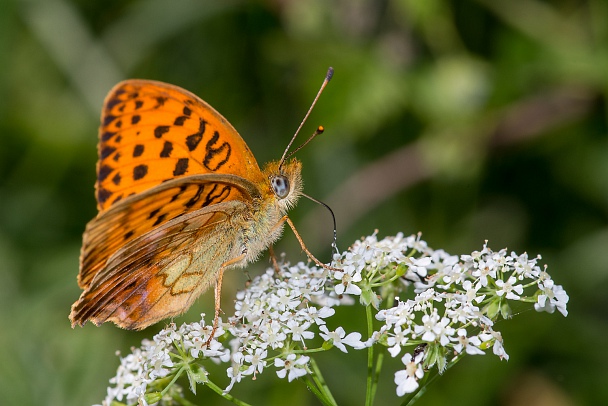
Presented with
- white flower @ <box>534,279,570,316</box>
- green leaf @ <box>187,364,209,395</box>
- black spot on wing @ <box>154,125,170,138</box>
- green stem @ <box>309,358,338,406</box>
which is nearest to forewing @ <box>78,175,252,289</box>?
black spot on wing @ <box>154,125,170,138</box>

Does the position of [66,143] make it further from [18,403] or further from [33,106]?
[18,403]

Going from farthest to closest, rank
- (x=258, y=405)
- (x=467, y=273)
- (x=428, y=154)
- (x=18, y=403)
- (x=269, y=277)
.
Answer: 1. (x=428, y=154)
2. (x=258, y=405)
3. (x=18, y=403)
4. (x=269, y=277)
5. (x=467, y=273)

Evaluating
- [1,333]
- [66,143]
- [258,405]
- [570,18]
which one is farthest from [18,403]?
[570,18]

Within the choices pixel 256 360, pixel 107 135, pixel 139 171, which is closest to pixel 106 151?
pixel 107 135

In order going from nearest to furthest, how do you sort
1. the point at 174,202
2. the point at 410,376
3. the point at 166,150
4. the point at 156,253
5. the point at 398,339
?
the point at 410,376
the point at 398,339
the point at 174,202
the point at 156,253
the point at 166,150

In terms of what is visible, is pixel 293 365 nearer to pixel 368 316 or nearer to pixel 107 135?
pixel 368 316
